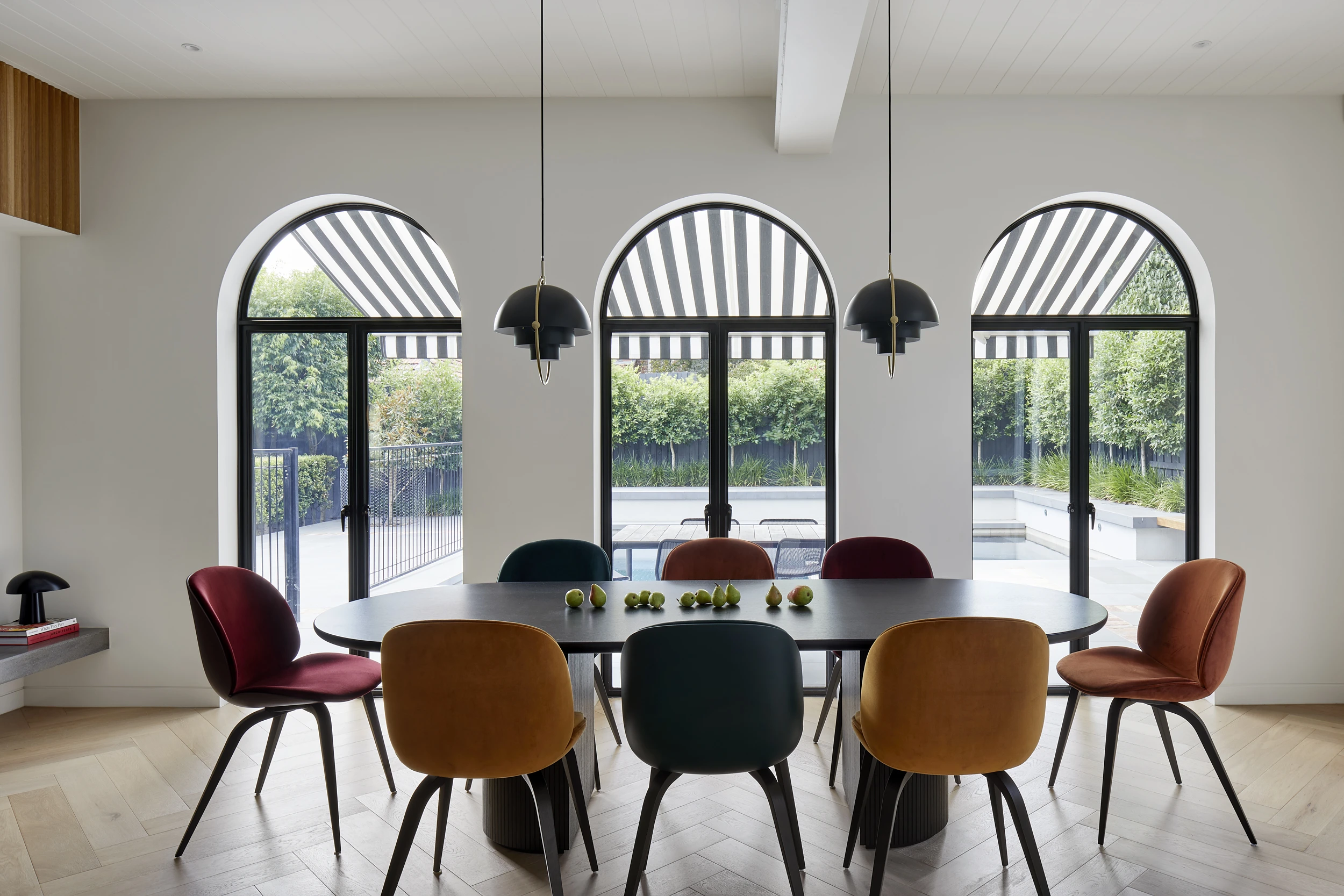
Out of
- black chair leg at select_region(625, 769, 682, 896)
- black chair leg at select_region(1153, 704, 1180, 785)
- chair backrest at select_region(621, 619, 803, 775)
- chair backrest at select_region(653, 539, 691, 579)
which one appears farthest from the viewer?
chair backrest at select_region(653, 539, 691, 579)

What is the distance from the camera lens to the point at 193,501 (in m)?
4.23

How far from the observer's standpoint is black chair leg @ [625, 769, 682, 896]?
2.21m

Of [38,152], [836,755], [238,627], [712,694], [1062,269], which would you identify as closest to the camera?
[712,694]

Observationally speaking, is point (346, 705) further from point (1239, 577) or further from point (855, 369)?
point (1239, 577)

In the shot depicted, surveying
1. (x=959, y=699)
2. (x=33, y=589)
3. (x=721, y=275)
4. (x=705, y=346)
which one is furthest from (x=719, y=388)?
(x=33, y=589)

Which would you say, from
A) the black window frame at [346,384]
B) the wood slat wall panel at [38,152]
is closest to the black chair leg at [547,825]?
the black window frame at [346,384]

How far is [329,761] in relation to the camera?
2703 millimetres

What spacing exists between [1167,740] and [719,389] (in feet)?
8.69

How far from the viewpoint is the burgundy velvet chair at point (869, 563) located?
3504 millimetres

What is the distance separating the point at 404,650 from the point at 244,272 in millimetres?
3243

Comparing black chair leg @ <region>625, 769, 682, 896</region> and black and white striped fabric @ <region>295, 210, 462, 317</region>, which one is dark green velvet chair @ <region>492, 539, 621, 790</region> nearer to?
black chair leg @ <region>625, 769, 682, 896</region>

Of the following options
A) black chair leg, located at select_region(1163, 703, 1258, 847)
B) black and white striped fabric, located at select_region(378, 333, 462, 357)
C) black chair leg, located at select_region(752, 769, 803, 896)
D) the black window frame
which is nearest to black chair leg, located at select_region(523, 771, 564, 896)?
black chair leg, located at select_region(752, 769, 803, 896)

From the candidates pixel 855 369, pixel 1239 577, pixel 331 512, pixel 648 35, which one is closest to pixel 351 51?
pixel 648 35

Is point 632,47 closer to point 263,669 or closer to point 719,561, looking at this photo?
point 719,561
